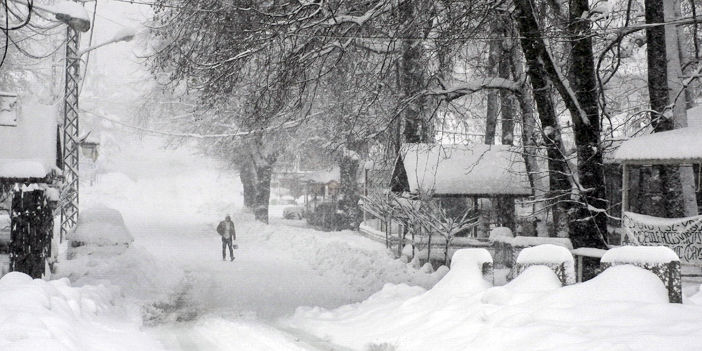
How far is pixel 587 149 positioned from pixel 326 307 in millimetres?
5801

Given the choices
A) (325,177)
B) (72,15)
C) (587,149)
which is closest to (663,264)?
(587,149)

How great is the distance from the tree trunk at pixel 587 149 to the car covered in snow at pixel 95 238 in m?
12.0

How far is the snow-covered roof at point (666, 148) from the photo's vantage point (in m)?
11.4

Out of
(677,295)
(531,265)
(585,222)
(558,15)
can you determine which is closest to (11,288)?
(531,265)

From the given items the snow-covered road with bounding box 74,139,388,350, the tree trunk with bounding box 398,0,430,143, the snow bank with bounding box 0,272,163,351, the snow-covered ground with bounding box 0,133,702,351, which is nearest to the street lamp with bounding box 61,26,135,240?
the snow-covered road with bounding box 74,139,388,350

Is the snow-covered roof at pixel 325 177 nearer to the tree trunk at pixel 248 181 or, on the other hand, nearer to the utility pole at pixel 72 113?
the tree trunk at pixel 248 181

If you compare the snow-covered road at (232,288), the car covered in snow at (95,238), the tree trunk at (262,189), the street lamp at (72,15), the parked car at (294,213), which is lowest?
the snow-covered road at (232,288)

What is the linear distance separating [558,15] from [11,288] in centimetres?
1022

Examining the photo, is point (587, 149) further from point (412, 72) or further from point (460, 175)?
point (460, 175)

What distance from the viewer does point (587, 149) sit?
11.9 m

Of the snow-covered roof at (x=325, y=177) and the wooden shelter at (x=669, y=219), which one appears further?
the snow-covered roof at (x=325, y=177)

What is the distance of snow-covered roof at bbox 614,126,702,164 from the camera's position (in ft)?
37.3

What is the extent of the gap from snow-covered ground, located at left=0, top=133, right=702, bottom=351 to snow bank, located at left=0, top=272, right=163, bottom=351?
0.09 ft

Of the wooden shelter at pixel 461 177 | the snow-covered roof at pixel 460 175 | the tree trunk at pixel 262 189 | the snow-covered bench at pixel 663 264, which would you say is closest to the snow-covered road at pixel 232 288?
the tree trunk at pixel 262 189
